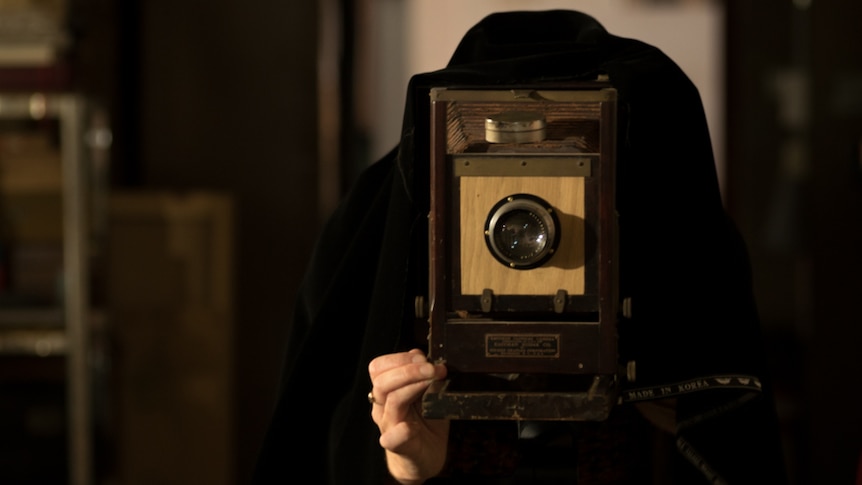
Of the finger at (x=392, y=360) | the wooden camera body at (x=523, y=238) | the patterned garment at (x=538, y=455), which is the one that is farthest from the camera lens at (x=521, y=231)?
the patterned garment at (x=538, y=455)

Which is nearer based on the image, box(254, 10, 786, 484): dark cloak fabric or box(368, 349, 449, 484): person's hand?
box(368, 349, 449, 484): person's hand

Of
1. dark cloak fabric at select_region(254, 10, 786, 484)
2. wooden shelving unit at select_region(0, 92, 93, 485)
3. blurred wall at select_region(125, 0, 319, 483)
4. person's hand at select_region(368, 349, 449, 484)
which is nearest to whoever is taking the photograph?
person's hand at select_region(368, 349, 449, 484)

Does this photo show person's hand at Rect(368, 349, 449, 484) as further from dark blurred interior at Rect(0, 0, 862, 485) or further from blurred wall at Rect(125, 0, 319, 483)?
blurred wall at Rect(125, 0, 319, 483)

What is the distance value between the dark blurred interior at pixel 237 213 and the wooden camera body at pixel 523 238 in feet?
6.47

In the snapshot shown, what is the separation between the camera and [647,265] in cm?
173

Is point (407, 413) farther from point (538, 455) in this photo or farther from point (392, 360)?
point (538, 455)

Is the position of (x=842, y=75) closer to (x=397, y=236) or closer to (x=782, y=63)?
(x=782, y=63)

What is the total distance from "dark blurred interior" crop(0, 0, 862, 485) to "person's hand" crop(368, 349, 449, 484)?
6.12 feet

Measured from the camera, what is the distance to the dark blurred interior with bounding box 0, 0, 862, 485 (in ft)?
11.5

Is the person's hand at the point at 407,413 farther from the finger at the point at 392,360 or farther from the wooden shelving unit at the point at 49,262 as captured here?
the wooden shelving unit at the point at 49,262

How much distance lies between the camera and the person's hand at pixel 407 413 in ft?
5.11

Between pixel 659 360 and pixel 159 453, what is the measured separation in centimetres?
239

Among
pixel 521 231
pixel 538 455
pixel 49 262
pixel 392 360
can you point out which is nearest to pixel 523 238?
pixel 521 231

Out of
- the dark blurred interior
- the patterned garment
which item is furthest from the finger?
the dark blurred interior
